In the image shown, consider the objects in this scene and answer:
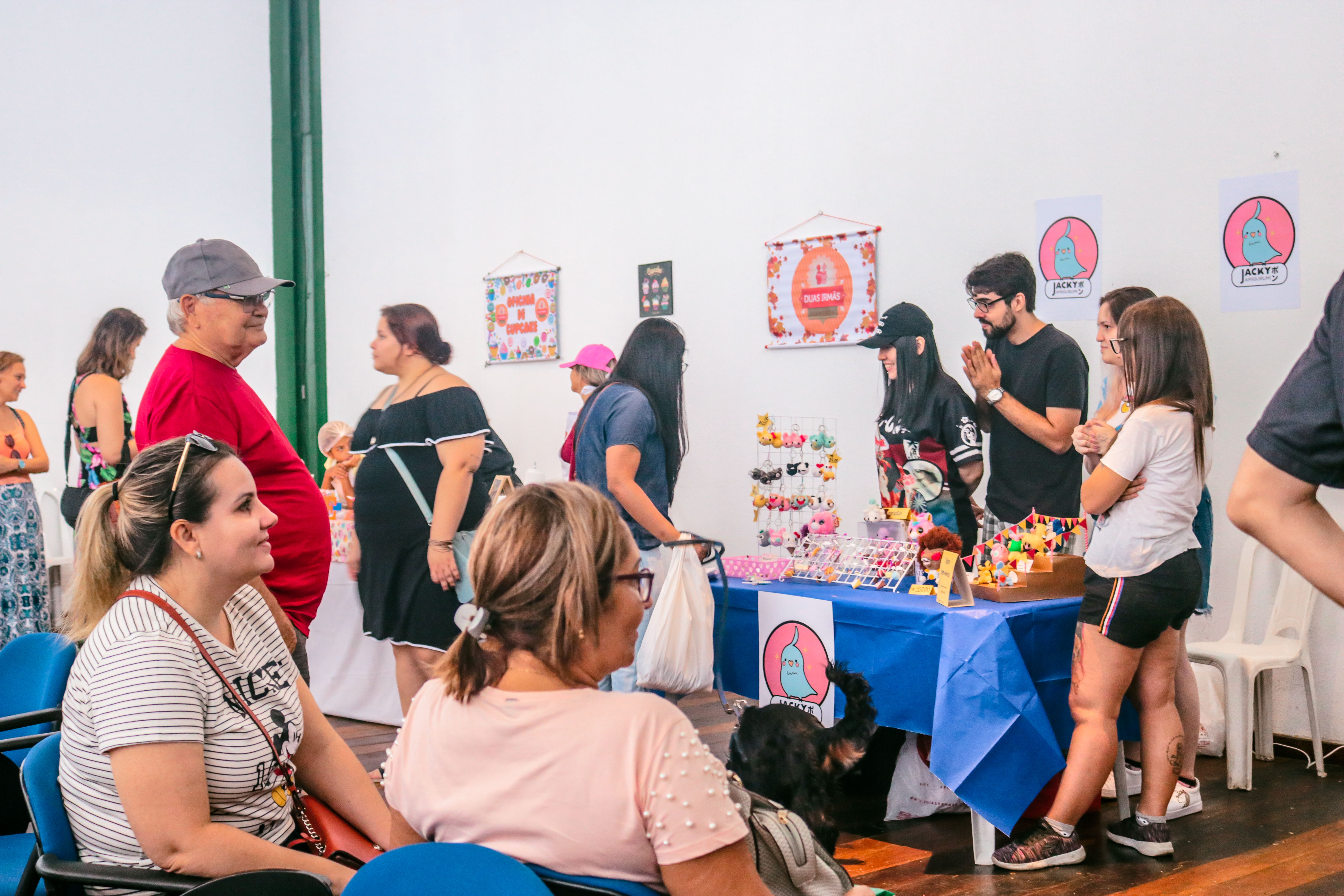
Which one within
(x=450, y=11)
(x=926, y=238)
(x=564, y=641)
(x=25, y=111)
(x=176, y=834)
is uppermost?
(x=450, y=11)

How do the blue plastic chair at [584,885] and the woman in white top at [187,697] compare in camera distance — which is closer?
the blue plastic chair at [584,885]

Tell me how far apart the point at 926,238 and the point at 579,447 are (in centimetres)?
205

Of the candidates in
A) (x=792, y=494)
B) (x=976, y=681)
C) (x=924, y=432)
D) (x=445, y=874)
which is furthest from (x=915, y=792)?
(x=445, y=874)

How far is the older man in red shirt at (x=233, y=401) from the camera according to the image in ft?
7.45

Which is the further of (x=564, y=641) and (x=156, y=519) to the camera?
(x=156, y=519)

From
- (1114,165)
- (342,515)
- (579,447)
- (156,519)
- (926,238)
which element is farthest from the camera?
(342,515)

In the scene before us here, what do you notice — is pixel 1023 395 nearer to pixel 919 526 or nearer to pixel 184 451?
pixel 919 526

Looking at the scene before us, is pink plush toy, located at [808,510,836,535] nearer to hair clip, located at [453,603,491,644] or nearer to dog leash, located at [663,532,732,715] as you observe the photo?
dog leash, located at [663,532,732,715]

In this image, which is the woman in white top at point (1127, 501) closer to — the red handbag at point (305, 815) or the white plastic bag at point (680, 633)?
the white plastic bag at point (680, 633)

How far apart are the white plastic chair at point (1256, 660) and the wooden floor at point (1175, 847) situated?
9 centimetres

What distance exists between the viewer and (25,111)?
6492 mm

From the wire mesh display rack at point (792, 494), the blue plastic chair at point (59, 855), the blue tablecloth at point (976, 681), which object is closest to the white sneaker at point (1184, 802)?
the blue tablecloth at point (976, 681)

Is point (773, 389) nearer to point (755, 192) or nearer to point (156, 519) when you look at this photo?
point (755, 192)

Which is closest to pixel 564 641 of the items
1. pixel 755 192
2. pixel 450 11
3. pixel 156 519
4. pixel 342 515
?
pixel 156 519
